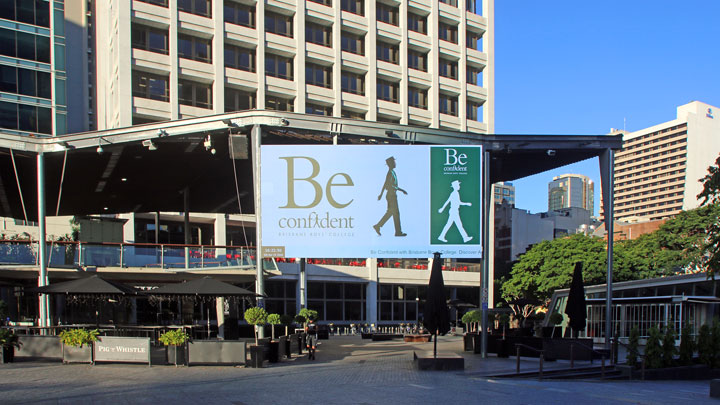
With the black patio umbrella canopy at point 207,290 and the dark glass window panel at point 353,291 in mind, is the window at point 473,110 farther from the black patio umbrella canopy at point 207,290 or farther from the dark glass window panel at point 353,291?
the black patio umbrella canopy at point 207,290

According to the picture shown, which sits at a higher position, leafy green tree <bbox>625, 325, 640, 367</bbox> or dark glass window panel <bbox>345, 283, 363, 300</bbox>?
leafy green tree <bbox>625, 325, 640, 367</bbox>

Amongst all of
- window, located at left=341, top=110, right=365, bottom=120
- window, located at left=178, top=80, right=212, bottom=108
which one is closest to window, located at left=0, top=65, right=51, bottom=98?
window, located at left=178, top=80, right=212, bottom=108

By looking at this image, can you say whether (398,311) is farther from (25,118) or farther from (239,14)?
(25,118)

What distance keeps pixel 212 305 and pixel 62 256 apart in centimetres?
1681

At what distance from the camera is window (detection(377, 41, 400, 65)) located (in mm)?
57469

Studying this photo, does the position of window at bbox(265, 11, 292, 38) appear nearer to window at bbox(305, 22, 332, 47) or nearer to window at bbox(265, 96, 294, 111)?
window at bbox(305, 22, 332, 47)

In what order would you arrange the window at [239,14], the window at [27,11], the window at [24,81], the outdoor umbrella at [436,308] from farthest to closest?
the window at [239,14] < the window at [27,11] < the window at [24,81] < the outdoor umbrella at [436,308]

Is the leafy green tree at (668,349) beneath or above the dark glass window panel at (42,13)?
beneath

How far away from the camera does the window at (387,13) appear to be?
5747 cm

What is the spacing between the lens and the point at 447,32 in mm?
61188

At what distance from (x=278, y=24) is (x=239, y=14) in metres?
3.24

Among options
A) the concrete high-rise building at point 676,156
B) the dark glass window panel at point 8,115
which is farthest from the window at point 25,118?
the concrete high-rise building at point 676,156

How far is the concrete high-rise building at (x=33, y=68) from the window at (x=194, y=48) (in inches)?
409

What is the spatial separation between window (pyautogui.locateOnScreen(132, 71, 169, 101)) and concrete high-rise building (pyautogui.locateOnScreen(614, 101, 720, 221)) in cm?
13359
